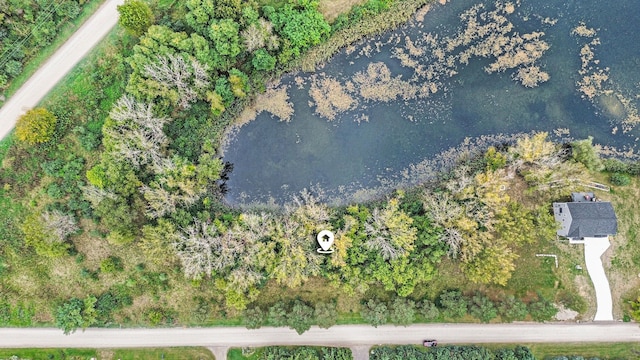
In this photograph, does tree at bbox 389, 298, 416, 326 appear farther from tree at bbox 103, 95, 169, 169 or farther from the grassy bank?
the grassy bank

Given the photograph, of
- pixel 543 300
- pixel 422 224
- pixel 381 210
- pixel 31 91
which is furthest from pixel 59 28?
pixel 543 300

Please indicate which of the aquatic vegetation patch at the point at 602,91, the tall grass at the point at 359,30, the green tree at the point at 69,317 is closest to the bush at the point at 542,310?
the aquatic vegetation patch at the point at 602,91

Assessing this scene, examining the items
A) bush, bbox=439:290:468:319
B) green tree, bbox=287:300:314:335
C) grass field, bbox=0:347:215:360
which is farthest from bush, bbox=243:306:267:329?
bush, bbox=439:290:468:319

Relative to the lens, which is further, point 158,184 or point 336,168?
point 336,168

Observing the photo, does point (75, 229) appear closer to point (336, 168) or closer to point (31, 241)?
point (31, 241)

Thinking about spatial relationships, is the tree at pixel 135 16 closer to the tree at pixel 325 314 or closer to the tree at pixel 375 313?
the tree at pixel 325 314

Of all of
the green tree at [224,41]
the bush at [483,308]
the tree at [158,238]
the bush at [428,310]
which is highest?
the green tree at [224,41]
